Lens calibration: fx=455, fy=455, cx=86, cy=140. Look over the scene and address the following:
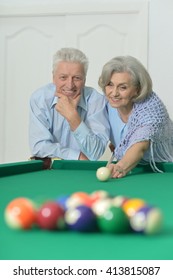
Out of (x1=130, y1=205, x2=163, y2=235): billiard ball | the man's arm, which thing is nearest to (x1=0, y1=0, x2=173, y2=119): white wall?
the man's arm

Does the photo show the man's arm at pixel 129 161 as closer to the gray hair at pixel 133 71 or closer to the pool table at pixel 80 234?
the pool table at pixel 80 234

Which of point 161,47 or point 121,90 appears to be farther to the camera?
point 161,47

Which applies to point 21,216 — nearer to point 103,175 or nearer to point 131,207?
point 131,207

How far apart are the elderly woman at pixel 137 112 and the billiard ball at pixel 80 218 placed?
1493 millimetres

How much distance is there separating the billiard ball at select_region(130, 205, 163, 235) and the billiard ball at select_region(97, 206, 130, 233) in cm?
2

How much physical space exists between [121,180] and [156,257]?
1211 millimetres

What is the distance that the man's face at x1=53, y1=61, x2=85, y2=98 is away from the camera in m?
3.13

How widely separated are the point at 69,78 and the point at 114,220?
7.62 ft

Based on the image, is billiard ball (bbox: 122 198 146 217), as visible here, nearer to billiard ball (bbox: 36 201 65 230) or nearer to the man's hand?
billiard ball (bbox: 36 201 65 230)

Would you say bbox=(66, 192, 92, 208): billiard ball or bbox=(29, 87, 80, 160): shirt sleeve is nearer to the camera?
bbox=(66, 192, 92, 208): billiard ball

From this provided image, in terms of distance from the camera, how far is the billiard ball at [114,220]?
0.88 m

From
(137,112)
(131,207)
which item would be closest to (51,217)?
(131,207)

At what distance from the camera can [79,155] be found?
305 cm

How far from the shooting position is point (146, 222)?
89cm
